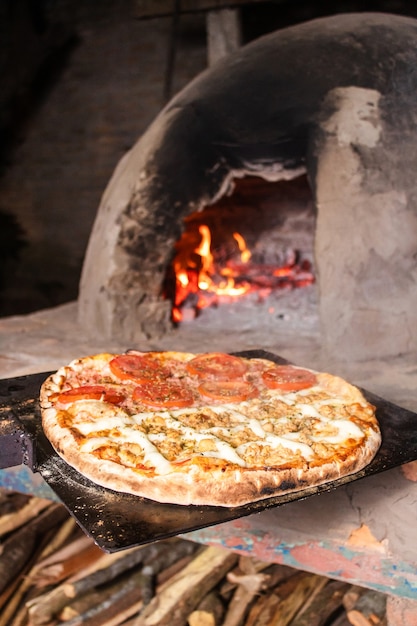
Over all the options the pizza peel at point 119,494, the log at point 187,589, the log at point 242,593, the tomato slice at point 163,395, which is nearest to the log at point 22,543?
the log at point 187,589

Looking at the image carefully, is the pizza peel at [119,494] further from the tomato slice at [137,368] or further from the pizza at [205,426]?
the tomato slice at [137,368]

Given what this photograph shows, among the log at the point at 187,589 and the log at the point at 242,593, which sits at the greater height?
the log at the point at 187,589

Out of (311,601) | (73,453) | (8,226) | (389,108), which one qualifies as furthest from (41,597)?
(8,226)

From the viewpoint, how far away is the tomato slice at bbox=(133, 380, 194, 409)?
207 cm

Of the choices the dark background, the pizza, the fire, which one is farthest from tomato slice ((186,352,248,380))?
the dark background

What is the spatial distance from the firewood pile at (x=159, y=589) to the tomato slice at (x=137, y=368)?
1.10m

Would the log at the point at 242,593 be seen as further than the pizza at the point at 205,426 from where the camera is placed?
Yes

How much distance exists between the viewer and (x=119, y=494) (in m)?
1.63

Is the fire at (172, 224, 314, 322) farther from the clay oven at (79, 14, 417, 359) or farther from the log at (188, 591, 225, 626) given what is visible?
the log at (188, 591, 225, 626)

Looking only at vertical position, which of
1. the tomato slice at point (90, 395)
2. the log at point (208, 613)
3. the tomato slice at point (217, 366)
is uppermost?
the tomato slice at point (90, 395)

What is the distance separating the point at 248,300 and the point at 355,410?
2712 mm

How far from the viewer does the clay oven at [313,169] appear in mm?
3328

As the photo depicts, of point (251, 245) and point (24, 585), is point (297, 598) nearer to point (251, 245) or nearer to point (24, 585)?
point (24, 585)

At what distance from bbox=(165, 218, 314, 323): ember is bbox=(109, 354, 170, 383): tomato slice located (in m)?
1.93
